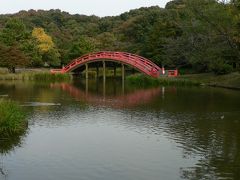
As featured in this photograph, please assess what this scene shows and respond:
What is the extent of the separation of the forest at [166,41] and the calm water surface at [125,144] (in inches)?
464

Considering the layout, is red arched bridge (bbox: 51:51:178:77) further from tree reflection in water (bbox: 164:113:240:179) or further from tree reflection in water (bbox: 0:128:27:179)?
tree reflection in water (bbox: 0:128:27:179)

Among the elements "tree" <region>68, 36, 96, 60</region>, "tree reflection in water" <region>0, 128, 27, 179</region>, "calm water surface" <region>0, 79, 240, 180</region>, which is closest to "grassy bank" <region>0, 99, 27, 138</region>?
"tree reflection in water" <region>0, 128, 27, 179</region>

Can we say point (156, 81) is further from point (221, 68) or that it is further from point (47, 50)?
point (47, 50)

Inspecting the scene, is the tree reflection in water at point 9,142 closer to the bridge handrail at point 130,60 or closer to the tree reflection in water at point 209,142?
the tree reflection in water at point 209,142

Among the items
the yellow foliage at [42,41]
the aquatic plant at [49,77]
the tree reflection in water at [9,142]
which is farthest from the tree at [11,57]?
the tree reflection in water at [9,142]

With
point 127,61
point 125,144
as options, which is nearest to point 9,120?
point 125,144

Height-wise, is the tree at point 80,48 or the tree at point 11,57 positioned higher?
the tree at point 80,48

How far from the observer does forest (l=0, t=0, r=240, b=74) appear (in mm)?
34344

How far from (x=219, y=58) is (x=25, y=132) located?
27983mm

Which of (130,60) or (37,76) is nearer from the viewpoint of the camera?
(130,60)

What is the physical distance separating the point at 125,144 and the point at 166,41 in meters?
35.9

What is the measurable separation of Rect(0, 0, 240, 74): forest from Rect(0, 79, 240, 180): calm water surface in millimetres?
11793

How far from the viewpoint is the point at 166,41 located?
49.4 metres

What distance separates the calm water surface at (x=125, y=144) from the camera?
37.3 ft
